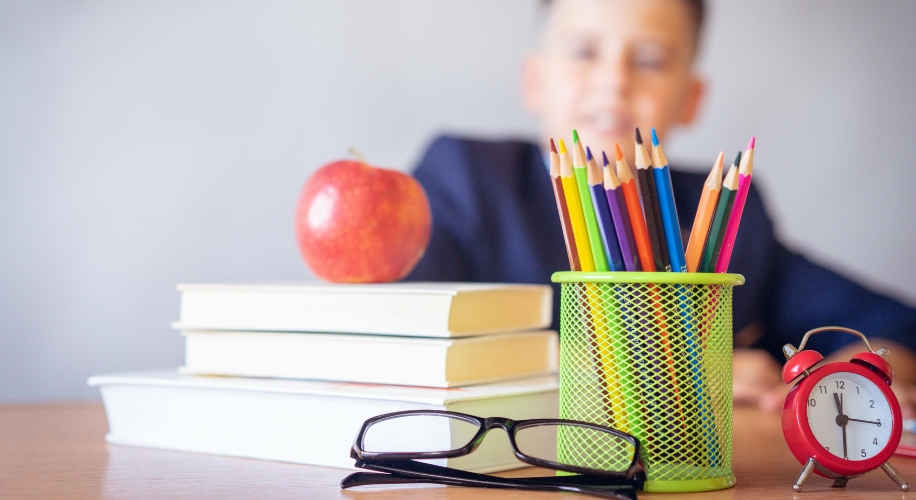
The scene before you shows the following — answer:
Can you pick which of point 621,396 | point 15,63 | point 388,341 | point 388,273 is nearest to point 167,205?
point 15,63

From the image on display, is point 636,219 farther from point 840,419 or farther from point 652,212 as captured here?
point 840,419

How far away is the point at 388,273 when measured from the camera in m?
0.59

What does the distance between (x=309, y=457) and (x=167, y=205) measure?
32.1 inches

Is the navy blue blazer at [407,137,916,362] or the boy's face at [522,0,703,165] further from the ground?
the boy's face at [522,0,703,165]

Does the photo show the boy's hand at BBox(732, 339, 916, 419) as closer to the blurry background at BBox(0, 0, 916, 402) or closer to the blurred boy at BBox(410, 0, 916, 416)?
the blurred boy at BBox(410, 0, 916, 416)

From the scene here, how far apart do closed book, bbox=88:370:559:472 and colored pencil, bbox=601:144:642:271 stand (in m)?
0.12

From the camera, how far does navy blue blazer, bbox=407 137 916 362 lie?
1169 millimetres

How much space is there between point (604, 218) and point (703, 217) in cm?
5

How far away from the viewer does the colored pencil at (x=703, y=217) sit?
399mm

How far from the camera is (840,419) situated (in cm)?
41

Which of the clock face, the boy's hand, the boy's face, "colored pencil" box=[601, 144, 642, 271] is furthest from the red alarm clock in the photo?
the boy's face

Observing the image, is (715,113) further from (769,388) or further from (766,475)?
(766,475)

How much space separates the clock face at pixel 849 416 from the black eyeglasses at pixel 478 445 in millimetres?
105

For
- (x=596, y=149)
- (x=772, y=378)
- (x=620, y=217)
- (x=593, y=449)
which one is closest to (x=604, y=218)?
(x=620, y=217)
